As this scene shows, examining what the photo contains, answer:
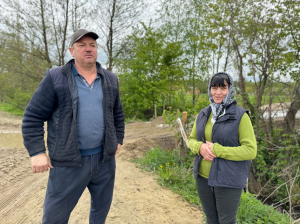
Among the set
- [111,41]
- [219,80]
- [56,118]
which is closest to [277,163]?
[219,80]

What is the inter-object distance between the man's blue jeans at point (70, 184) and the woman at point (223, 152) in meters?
0.92

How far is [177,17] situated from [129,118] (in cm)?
973

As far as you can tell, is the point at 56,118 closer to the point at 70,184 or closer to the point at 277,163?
the point at 70,184

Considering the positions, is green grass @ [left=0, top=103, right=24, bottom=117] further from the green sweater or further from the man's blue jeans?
the green sweater

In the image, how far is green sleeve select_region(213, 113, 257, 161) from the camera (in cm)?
159

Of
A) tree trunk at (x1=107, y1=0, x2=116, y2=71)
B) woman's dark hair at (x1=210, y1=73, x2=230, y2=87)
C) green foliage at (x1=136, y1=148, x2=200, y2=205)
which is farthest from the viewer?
tree trunk at (x1=107, y1=0, x2=116, y2=71)

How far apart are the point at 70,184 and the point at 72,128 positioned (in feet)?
1.61

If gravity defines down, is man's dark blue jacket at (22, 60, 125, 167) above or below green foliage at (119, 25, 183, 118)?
below

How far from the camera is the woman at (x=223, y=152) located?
5.32ft

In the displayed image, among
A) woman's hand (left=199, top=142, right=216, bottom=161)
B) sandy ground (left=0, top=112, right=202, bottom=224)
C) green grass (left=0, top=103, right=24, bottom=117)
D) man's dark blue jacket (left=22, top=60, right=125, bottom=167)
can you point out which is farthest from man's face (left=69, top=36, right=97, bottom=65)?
green grass (left=0, top=103, right=24, bottom=117)

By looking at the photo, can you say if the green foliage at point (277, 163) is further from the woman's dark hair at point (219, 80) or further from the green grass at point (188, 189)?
Answer: the woman's dark hair at point (219, 80)

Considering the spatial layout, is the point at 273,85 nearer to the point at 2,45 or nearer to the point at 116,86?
the point at 116,86

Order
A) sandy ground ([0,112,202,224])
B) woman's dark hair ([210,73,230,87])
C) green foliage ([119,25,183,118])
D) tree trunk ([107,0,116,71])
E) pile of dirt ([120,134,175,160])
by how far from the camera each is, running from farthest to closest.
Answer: tree trunk ([107,0,116,71]) < green foliage ([119,25,183,118]) < pile of dirt ([120,134,175,160]) < sandy ground ([0,112,202,224]) < woman's dark hair ([210,73,230,87])

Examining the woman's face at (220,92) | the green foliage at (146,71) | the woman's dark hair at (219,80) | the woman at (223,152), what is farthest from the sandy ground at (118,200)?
the green foliage at (146,71)
